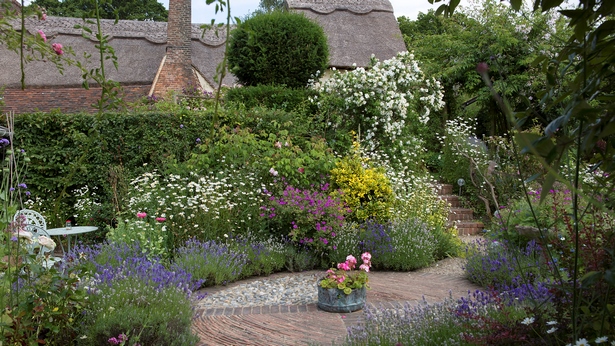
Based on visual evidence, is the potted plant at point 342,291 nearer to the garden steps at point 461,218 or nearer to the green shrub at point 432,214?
the green shrub at point 432,214

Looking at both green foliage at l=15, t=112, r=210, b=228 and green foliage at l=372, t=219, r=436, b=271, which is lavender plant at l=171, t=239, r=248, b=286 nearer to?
green foliage at l=372, t=219, r=436, b=271

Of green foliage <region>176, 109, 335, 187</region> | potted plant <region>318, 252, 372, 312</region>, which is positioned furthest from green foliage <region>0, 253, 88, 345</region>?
green foliage <region>176, 109, 335, 187</region>

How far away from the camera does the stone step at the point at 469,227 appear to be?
865cm

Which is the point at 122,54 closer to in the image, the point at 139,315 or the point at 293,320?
the point at 293,320

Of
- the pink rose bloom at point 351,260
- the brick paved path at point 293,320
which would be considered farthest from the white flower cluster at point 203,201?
the pink rose bloom at point 351,260

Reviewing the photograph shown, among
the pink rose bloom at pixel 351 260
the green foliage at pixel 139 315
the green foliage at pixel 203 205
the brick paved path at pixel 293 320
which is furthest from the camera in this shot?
the green foliage at pixel 203 205

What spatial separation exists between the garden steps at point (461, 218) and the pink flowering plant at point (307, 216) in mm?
2975

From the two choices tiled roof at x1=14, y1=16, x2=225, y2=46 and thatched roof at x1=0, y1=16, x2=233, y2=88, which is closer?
thatched roof at x1=0, y1=16, x2=233, y2=88

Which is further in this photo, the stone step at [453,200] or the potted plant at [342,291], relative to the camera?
the stone step at [453,200]

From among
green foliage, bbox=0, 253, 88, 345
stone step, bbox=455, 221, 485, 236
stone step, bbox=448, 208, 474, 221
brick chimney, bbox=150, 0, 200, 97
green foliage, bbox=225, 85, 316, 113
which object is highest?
brick chimney, bbox=150, 0, 200, 97

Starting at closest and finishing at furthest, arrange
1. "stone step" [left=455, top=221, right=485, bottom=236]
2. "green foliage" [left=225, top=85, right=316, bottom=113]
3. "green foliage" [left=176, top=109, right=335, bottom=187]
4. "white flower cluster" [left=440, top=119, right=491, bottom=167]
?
"green foliage" [left=176, top=109, right=335, bottom=187]
"stone step" [left=455, top=221, right=485, bottom=236]
"green foliage" [left=225, top=85, right=316, bottom=113]
"white flower cluster" [left=440, top=119, right=491, bottom=167]

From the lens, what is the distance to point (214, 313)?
14.3 feet

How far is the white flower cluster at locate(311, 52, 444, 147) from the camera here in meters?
8.99

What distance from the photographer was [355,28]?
1530 centimetres
